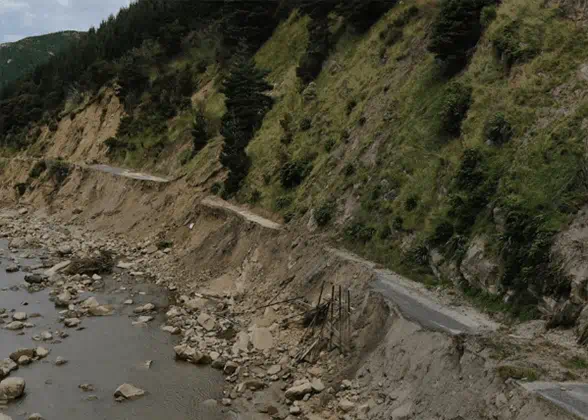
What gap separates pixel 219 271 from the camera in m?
37.9

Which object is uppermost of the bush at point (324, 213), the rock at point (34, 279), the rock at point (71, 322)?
the bush at point (324, 213)

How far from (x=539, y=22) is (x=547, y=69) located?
14.2 feet

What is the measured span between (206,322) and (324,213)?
9.19 metres

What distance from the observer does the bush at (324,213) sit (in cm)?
3369

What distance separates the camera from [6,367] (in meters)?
26.1

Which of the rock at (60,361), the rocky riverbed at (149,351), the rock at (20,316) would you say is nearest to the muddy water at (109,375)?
the rocky riverbed at (149,351)

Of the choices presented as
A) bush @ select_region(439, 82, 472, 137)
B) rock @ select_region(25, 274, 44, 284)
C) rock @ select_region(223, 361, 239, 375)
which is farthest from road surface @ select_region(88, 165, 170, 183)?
rock @ select_region(223, 361, 239, 375)

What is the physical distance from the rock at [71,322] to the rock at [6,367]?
5092 millimetres

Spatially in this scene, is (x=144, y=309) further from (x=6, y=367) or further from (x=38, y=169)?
(x=38, y=169)

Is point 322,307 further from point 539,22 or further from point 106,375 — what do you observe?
point 539,22

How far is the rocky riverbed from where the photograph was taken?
22688 millimetres

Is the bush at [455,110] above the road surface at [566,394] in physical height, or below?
above

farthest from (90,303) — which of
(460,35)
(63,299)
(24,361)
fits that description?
(460,35)

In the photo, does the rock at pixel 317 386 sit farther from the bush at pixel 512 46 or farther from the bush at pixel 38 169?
the bush at pixel 38 169
